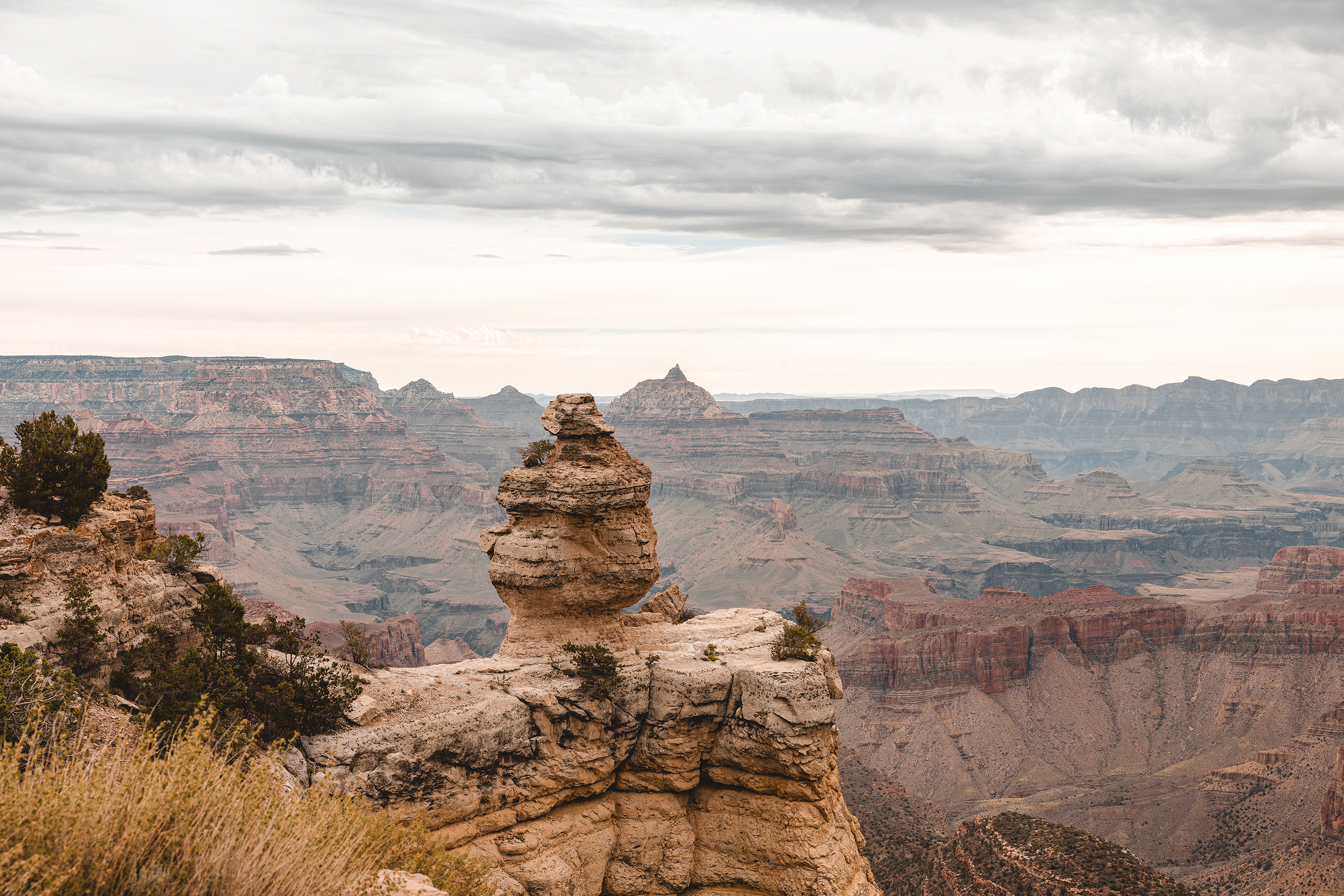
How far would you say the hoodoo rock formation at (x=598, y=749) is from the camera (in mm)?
33875

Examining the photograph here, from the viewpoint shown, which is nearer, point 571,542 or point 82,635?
point 82,635

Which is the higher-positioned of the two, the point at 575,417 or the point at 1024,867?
the point at 575,417

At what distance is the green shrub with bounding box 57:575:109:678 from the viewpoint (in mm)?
29094

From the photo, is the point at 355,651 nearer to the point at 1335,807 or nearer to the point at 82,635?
the point at 82,635

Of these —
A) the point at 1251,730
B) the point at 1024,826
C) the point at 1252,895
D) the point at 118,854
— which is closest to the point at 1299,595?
the point at 1251,730

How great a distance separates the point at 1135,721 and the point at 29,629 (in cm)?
17910

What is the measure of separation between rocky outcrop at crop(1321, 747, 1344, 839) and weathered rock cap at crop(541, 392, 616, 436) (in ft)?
286

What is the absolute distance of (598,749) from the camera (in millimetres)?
37219

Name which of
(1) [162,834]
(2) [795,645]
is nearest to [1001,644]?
(2) [795,645]

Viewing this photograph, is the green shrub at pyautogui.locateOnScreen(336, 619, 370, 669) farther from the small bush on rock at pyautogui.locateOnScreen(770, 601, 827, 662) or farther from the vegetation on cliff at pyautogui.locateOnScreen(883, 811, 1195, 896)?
the vegetation on cliff at pyautogui.locateOnScreen(883, 811, 1195, 896)

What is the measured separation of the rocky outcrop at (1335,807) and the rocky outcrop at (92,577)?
100938 millimetres

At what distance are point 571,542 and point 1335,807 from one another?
8968 cm

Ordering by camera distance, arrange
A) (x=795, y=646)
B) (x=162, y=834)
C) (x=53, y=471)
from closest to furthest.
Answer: (x=162, y=834) → (x=53, y=471) → (x=795, y=646)

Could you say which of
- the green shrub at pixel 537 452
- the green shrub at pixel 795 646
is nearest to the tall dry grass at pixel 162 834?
the green shrub at pixel 795 646
